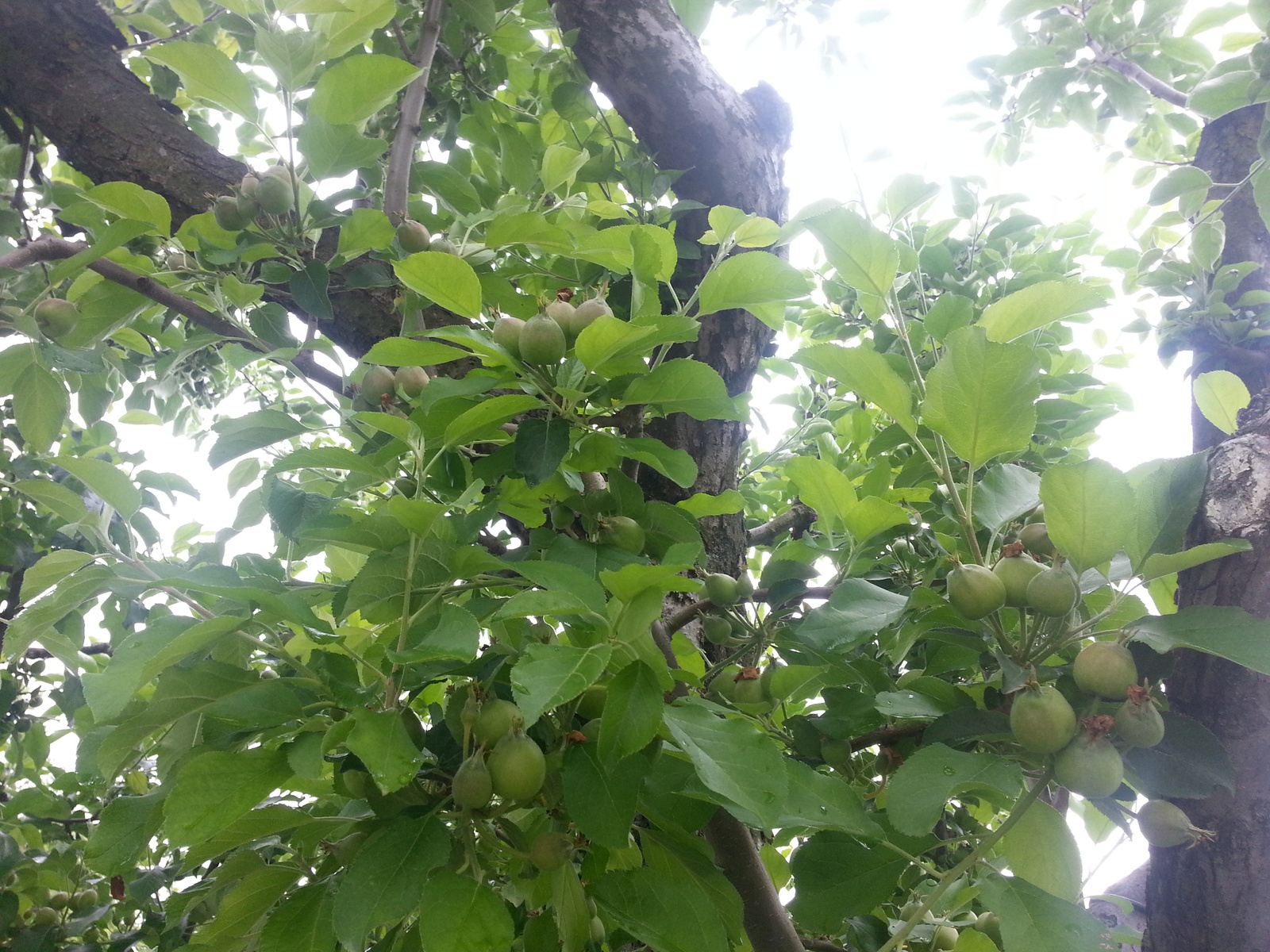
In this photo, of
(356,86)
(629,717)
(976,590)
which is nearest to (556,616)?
(629,717)

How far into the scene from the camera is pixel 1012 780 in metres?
0.71

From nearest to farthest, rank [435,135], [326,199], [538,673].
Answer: [538,673] < [326,199] < [435,135]

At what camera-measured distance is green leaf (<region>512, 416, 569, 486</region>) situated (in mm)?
796

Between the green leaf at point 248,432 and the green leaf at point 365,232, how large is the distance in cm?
27

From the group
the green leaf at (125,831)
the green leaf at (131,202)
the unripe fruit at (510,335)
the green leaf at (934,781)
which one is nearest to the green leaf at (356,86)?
the green leaf at (131,202)

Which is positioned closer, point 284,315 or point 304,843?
point 304,843

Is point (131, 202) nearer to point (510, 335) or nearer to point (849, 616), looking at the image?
point (510, 335)

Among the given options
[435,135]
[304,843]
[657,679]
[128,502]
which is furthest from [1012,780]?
[435,135]

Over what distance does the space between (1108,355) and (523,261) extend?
1849 mm

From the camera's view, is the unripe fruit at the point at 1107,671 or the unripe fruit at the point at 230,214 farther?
the unripe fruit at the point at 230,214

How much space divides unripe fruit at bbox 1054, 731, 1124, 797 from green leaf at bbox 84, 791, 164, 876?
0.87 m

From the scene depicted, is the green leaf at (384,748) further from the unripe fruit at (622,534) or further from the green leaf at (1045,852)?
the green leaf at (1045,852)

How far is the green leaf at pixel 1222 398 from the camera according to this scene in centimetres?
94

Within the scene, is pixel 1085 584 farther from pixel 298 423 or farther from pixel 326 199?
pixel 326 199
